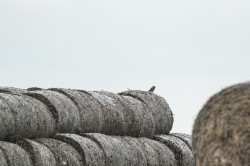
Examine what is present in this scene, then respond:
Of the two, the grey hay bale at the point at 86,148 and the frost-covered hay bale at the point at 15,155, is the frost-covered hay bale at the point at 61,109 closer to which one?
the grey hay bale at the point at 86,148

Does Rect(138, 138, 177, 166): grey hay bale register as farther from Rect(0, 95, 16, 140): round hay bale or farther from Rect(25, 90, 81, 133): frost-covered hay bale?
Rect(0, 95, 16, 140): round hay bale

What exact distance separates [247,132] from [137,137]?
6285mm

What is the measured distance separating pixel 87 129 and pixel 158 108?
6.34 ft

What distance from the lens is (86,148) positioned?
1030 cm

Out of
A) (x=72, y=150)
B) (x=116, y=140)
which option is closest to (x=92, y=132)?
(x=116, y=140)

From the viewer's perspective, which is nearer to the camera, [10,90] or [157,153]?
[10,90]

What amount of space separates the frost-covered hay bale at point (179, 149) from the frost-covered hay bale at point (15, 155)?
11.1ft

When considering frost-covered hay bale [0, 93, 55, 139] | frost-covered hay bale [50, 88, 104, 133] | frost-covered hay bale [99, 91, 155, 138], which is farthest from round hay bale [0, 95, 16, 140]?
frost-covered hay bale [99, 91, 155, 138]

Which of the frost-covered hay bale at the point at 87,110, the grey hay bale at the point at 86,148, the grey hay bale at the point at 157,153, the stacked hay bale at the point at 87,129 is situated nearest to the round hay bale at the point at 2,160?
the stacked hay bale at the point at 87,129

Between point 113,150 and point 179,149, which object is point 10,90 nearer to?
point 113,150

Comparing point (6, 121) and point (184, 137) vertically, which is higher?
point (6, 121)

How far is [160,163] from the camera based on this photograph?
11773 mm

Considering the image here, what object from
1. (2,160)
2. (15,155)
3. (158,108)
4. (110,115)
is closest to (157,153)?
(110,115)

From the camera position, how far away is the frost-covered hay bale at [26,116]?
959 cm
